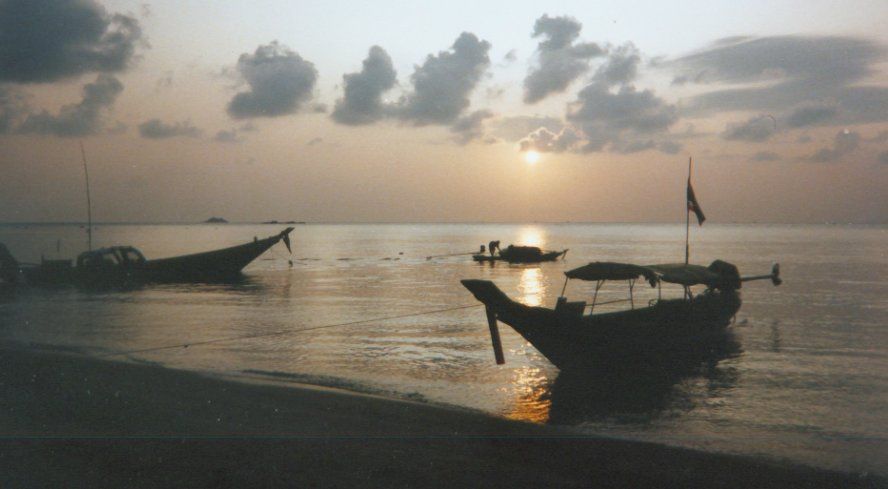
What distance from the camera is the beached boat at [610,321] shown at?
47.3ft

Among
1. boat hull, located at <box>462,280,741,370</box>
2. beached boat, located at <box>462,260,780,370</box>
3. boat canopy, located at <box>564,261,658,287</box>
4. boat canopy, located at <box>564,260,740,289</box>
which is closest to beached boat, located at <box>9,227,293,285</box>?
boat canopy, located at <box>564,260,740,289</box>

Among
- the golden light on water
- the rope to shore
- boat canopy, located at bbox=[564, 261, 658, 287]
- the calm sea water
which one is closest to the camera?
the calm sea water

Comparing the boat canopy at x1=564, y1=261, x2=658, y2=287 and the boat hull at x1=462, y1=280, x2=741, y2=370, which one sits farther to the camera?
the boat canopy at x1=564, y1=261, x2=658, y2=287

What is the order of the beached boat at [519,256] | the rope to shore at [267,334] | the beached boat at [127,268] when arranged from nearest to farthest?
the rope to shore at [267,334], the beached boat at [127,268], the beached boat at [519,256]

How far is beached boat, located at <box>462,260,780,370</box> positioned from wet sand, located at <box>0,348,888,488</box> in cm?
308

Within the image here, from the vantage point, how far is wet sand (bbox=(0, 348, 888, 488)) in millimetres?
7965

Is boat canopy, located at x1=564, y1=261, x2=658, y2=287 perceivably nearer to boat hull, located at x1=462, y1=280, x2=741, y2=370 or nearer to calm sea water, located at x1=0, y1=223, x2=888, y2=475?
boat hull, located at x1=462, y1=280, x2=741, y2=370

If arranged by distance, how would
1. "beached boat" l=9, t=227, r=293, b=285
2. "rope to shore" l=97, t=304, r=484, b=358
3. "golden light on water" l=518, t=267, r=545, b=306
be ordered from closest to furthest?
"rope to shore" l=97, t=304, r=484, b=358
"golden light on water" l=518, t=267, r=545, b=306
"beached boat" l=9, t=227, r=293, b=285

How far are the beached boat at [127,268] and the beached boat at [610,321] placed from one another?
113 ft

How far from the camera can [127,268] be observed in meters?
41.9

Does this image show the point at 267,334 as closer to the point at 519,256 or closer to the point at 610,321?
the point at 610,321

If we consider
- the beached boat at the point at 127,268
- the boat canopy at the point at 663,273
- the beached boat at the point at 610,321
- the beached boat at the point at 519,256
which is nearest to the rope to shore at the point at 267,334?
the boat canopy at the point at 663,273

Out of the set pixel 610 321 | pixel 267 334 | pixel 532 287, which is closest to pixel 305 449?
pixel 610 321

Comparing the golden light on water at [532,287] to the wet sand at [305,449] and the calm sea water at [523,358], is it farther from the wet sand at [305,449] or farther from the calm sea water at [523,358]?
the wet sand at [305,449]
